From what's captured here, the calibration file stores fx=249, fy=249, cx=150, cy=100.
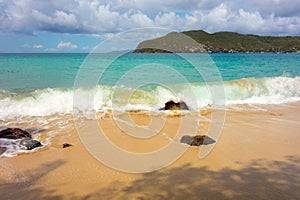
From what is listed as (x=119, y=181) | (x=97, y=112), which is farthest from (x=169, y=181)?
(x=97, y=112)

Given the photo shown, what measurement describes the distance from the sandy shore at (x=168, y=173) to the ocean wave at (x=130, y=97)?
3.81m

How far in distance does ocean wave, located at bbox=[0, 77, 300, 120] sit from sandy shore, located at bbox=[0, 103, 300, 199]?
381cm

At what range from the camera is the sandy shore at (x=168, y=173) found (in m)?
4.03

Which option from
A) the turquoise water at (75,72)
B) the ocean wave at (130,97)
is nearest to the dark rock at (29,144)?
the ocean wave at (130,97)

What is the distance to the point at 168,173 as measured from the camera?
4.76 meters

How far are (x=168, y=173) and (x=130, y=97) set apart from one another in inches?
315

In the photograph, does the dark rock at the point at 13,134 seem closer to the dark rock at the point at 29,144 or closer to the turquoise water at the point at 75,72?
the dark rock at the point at 29,144

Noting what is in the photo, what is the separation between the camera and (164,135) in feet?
23.6

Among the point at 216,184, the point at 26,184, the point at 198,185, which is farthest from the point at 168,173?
the point at 26,184

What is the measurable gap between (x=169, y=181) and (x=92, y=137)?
3152 millimetres

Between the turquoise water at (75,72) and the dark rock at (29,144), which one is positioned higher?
the turquoise water at (75,72)

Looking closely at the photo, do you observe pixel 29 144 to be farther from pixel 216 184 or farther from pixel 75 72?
pixel 75 72

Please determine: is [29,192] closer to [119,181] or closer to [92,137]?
[119,181]

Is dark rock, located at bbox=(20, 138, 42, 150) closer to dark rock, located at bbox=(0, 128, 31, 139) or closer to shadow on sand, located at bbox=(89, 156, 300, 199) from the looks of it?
dark rock, located at bbox=(0, 128, 31, 139)
